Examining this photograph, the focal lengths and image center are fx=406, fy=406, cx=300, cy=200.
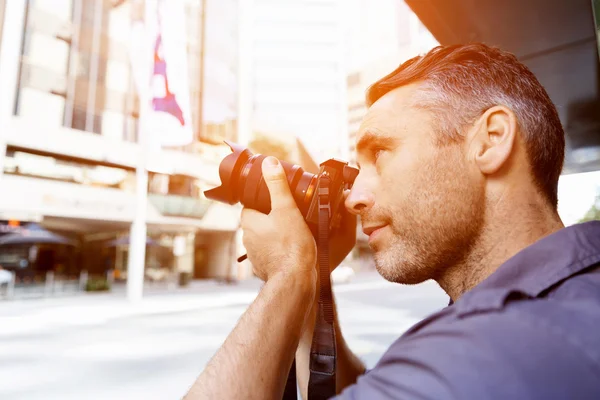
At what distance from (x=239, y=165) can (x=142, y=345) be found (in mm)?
5515

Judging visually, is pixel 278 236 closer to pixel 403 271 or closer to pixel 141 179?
pixel 403 271

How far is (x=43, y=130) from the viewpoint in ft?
44.0

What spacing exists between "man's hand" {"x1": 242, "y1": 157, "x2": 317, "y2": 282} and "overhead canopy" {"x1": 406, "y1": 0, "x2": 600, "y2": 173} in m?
1.66

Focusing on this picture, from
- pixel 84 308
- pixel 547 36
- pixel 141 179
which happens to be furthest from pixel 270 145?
pixel 547 36

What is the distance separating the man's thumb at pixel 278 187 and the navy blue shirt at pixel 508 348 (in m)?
0.47

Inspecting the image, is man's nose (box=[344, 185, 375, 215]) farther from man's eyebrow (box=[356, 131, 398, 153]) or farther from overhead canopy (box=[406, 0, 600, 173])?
overhead canopy (box=[406, 0, 600, 173])

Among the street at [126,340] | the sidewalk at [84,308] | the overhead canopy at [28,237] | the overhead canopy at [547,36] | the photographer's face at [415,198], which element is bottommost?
the sidewalk at [84,308]

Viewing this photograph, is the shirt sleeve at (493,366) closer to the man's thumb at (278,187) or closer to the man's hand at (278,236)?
the man's hand at (278,236)

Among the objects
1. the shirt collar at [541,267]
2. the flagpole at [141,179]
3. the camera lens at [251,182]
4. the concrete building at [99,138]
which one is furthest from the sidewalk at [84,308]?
the shirt collar at [541,267]

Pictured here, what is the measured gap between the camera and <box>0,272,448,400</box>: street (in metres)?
3.92

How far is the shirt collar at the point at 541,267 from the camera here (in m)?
0.56

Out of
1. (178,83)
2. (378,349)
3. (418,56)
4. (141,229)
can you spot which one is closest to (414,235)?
(418,56)

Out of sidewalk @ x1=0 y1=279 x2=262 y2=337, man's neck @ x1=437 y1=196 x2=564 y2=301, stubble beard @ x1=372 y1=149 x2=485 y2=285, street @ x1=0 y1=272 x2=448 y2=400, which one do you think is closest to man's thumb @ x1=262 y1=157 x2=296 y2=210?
stubble beard @ x1=372 y1=149 x2=485 y2=285

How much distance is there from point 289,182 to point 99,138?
52.1 feet
